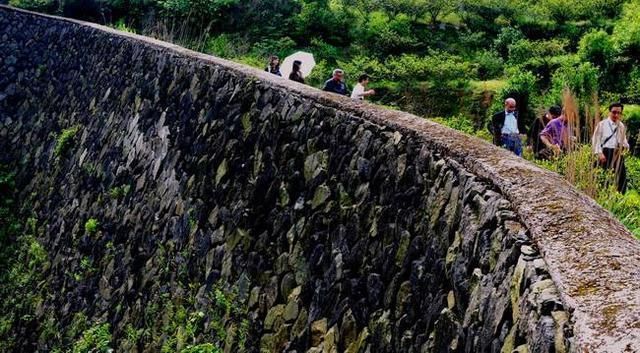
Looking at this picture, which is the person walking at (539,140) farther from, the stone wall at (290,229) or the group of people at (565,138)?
the stone wall at (290,229)

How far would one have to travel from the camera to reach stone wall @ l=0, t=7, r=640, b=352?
2.62 meters

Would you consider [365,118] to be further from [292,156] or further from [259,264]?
[259,264]

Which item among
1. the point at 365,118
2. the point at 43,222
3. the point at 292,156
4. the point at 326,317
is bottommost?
the point at 43,222

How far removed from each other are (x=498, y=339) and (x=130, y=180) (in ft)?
21.2

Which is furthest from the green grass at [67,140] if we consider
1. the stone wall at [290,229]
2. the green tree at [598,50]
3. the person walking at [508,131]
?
the green tree at [598,50]

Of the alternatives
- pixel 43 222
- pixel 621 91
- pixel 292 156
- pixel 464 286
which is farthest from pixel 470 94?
pixel 464 286

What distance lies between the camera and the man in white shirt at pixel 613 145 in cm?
530

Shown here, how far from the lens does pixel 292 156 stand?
18.3 feet

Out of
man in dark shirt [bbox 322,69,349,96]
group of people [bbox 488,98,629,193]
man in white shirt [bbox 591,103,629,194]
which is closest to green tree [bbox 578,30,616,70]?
group of people [bbox 488,98,629,193]

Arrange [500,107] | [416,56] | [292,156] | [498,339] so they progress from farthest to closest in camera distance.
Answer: [416,56] < [500,107] < [292,156] < [498,339]

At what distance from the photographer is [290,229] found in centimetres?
530

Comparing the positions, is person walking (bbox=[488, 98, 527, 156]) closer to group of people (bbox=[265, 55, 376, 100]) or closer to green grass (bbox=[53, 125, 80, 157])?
group of people (bbox=[265, 55, 376, 100])

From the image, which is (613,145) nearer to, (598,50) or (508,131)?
(508,131)

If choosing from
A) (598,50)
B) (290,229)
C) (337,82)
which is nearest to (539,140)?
(337,82)
